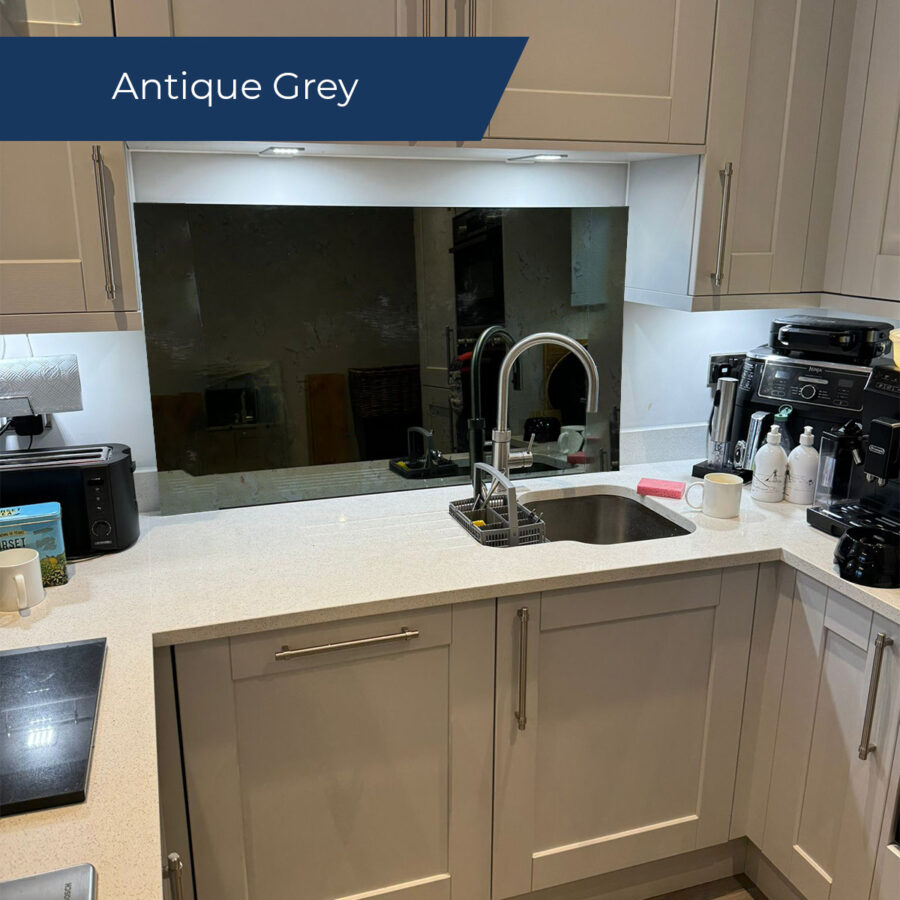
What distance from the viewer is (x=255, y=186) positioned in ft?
6.12

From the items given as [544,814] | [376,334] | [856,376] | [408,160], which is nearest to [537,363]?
[376,334]

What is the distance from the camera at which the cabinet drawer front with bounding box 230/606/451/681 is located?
1.50 m

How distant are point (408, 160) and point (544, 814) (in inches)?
57.8

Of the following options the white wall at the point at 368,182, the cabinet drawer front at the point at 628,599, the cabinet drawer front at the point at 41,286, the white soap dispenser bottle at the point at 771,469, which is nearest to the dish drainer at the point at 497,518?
the cabinet drawer front at the point at 628,599

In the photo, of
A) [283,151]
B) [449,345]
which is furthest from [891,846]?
[283,151]

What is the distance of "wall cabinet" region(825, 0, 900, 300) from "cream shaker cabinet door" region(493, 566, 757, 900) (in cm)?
74

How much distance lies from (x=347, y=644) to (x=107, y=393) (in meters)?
0.85

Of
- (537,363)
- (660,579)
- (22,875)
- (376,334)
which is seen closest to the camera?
(22,875)

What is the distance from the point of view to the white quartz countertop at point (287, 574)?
118 centimetres

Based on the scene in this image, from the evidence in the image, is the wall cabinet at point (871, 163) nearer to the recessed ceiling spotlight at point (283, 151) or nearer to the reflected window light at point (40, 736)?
the recessed ceiling spotlight at point (283, 151)

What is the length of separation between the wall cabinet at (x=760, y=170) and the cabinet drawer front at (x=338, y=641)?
A: 3.15ft

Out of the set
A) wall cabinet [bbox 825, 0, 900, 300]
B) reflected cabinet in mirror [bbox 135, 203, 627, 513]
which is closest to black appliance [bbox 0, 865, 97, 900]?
reflected cabinet in mirror [bbox 135, 203, 627, 513]

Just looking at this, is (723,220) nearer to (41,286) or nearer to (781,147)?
(781,147)

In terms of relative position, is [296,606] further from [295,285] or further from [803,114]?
[803,114]
